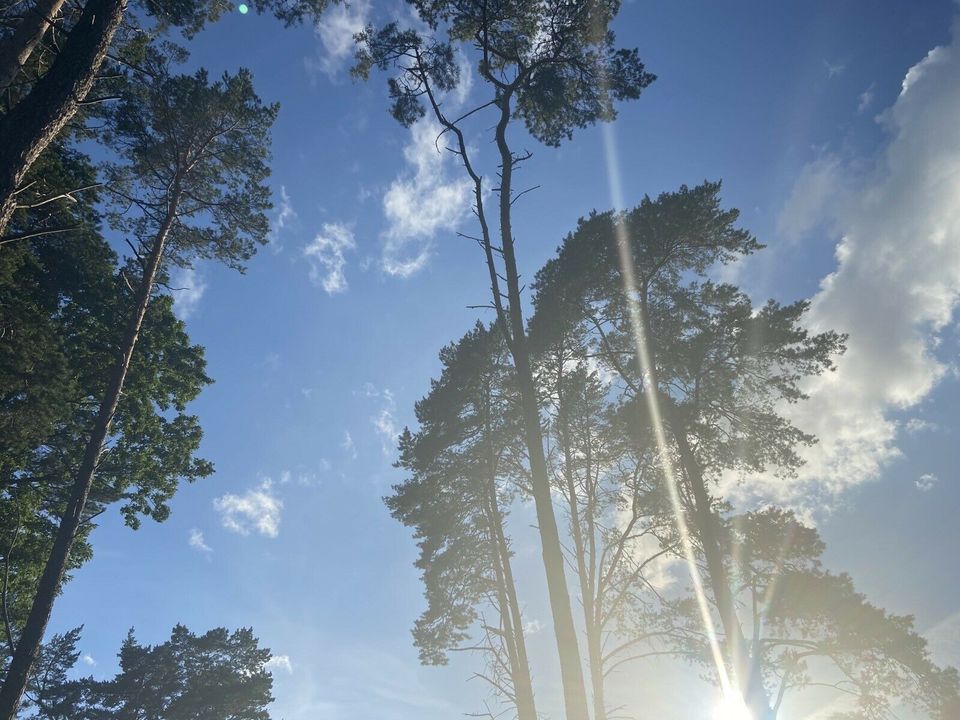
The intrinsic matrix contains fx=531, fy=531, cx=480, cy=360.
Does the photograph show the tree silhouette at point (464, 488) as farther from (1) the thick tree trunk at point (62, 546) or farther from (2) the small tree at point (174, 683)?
(2) the small tree at point (174, 683)

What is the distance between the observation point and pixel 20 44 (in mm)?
6816

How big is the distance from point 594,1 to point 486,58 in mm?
2280

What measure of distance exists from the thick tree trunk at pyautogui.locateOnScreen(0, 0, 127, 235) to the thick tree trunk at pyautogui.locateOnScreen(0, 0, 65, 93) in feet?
1.39

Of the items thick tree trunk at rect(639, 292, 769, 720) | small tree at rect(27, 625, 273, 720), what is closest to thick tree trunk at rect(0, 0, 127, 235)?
thick tree trunk at rect(639, 292, 769, 720)

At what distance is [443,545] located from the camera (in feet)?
55.6

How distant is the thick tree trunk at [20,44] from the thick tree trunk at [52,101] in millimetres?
422

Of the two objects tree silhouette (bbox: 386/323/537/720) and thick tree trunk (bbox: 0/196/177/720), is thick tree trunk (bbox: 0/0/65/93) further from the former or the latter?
tree silhouette (bbox: 386/323/537/720)

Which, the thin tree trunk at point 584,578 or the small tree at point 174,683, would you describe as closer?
the thin tree trunk at point 584,578

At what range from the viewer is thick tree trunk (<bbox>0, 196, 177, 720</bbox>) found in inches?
306

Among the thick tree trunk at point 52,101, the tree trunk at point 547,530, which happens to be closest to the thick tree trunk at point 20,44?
the thick tree trunk at point 52,101

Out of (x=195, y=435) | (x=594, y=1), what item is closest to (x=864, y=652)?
(x=594, y=1)

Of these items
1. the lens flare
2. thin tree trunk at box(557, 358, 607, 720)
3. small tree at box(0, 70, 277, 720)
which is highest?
small tree at box(0, 70, 277, 720)

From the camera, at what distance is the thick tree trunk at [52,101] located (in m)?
5.73

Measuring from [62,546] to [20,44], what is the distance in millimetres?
7615
